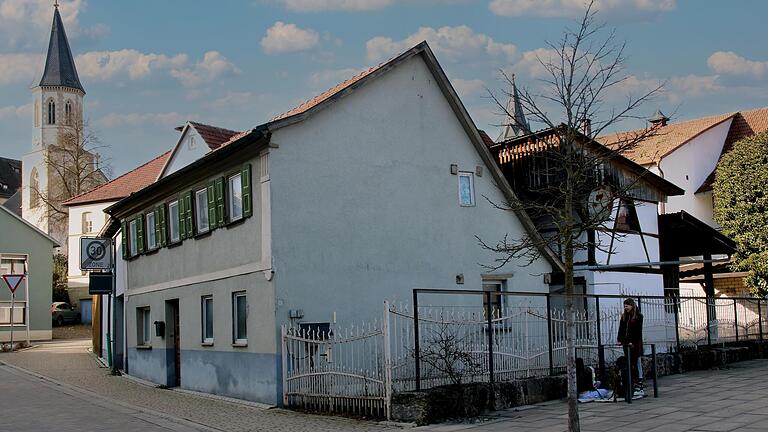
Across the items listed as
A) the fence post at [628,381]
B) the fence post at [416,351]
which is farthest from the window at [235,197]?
the fence post at [628,381]

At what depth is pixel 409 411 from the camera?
1319cm

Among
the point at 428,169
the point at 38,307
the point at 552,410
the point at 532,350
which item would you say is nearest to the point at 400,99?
the point at 428,169

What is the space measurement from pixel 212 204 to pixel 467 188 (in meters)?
6.07

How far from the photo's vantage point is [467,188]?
2050 centimetres

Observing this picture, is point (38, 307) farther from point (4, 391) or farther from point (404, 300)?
point (404, 300)

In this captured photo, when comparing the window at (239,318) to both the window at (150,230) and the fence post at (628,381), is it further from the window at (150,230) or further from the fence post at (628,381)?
the fence post at (628,381)

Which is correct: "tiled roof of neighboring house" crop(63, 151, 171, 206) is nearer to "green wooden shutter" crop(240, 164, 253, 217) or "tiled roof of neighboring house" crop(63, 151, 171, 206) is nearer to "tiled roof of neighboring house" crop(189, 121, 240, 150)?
"tiled roof of neighboring house" crop(189, 121, 240, 150)

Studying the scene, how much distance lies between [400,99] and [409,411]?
26.4 feet

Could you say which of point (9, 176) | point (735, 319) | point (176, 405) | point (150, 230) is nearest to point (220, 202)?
point (176, 405)

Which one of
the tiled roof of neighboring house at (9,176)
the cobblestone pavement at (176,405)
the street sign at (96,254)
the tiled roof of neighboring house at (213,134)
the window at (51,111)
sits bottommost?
the cobblestone pavement at (176,405)

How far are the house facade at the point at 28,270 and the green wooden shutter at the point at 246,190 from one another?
31.3m

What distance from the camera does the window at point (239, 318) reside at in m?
17.8

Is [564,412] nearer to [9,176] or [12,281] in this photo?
[12,281]

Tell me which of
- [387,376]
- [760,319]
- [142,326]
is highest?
[142,326]
